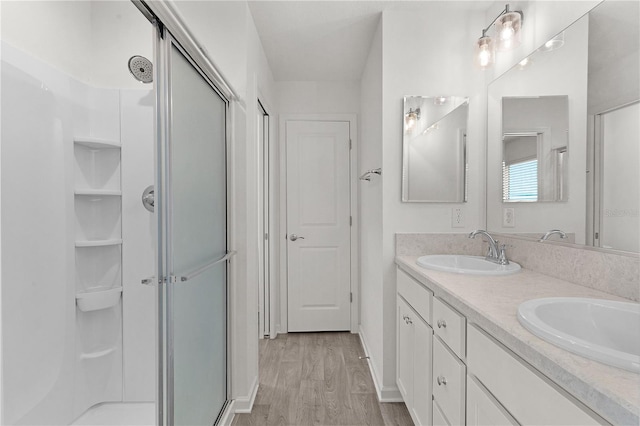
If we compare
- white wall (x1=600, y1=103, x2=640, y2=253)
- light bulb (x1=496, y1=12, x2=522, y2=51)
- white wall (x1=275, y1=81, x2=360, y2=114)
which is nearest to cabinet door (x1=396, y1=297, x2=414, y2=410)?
white wall (x1=600, y1=103, x2=640, y2=253)

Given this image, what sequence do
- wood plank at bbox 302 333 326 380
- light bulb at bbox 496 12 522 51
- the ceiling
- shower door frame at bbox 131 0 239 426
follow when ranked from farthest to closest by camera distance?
1. wood plank at bbox 302 333 326 380
2. the ceiling
3. light bulb at bbox 496 12 522 51
4. shower door frame at bbox 131 0 239 426

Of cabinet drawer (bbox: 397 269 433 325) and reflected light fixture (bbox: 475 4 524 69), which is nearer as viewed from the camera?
cabinet drawer (bbox: 397 269 433 325)

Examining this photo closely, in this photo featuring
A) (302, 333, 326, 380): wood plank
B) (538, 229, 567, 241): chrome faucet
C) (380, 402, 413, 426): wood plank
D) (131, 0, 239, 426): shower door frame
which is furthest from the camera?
(302, 333, 326, 380): wood plank

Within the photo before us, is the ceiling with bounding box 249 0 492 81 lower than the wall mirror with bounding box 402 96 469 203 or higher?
higher

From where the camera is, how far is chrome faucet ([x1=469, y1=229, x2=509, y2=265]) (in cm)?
166

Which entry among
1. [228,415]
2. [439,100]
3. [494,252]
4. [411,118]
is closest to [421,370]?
[494,252]

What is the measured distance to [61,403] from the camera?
1.62 m

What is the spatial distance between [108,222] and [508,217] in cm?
225

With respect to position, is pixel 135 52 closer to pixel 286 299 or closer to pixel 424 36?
pixel 424 36

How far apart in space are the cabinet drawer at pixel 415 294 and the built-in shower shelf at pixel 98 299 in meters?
1.61

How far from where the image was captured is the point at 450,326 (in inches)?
47.5

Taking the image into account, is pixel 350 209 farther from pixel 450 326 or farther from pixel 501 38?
pixel 450 326

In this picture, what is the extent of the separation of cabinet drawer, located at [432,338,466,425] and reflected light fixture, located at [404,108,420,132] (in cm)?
121

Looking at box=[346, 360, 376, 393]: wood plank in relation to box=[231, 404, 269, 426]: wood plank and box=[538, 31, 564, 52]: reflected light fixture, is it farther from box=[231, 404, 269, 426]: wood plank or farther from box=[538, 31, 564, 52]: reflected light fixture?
box=[538, 31, 564, 52]: reflected light fixture
